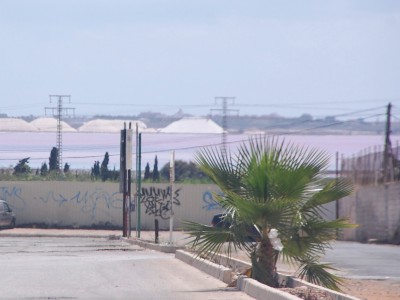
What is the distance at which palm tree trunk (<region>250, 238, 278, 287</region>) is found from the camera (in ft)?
50.2

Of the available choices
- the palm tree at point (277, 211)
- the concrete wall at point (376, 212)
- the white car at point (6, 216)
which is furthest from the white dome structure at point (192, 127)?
the palm tree at point (277, 211)

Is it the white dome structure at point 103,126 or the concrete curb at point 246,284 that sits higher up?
the white dome structure at point 103,126

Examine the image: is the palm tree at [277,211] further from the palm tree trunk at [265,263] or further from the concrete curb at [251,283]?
the concrete curb at [251,283]

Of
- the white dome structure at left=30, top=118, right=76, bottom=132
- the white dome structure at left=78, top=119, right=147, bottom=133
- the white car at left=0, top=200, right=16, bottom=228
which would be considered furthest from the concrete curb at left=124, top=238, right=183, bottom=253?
the white dome structure at left=30, top=118, right=76, bottom=132

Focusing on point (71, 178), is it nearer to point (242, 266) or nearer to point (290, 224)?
point (242, 266)

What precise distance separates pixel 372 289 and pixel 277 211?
3426mm

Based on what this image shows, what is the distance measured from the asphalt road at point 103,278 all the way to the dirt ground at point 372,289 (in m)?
2.32

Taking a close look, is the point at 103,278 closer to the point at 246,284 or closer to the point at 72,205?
the point at 246,284

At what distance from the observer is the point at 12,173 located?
54.3m

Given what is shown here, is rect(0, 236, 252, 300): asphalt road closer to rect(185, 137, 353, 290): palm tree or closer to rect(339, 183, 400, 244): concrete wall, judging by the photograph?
rect(185, 137, 353, 290): palm tree

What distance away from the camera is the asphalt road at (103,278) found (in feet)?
48.1

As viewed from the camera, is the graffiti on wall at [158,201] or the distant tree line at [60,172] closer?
the graffiti on wall at [158,201]

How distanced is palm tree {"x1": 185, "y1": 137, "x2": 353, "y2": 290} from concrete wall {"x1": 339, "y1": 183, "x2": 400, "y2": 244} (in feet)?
70.6

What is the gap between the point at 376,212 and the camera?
4062cm
